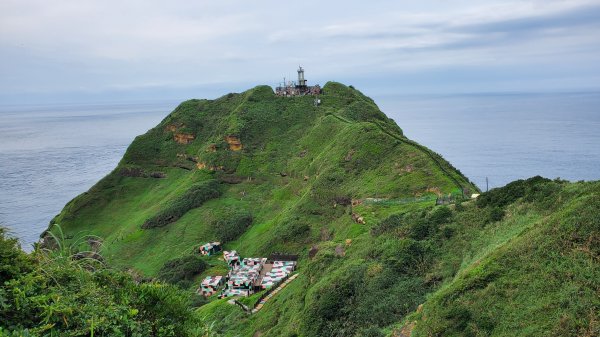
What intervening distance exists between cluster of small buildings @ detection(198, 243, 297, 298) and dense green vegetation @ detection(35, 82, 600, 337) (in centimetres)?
141

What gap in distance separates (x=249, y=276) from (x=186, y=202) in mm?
25979

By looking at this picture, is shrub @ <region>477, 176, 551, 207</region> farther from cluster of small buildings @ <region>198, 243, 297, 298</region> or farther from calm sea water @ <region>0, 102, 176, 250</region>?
calm sea water @ <region>0, 102, 176, 250</region>

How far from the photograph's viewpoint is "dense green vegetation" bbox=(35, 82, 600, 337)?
13883mm

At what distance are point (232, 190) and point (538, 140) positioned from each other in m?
98.4

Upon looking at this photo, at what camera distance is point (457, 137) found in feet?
483

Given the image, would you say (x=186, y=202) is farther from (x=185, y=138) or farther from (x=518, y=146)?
(x=518, y=146)

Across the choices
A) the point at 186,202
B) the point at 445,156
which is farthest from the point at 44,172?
the point at 445,156

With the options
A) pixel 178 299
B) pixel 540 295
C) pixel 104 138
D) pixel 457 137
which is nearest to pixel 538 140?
pixel 457 137

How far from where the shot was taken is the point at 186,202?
59438mm

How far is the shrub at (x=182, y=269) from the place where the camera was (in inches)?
1633

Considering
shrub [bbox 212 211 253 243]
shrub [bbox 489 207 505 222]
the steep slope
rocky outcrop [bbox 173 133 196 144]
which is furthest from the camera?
rocky outcrop [bbox 173 133 196 144]

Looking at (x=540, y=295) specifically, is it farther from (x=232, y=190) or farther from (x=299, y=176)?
(x=232, y=190)

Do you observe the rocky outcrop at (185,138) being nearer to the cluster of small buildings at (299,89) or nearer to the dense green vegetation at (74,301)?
the cluster of small buildings at (299,89)

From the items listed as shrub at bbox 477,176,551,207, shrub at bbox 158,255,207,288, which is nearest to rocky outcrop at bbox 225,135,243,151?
shrub at bbox 158,255,207,288
